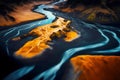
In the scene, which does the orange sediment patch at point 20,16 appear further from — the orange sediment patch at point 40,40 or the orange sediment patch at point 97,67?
the orange sediment patch at point 97,67

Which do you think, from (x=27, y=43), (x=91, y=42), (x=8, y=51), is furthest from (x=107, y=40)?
(x=8, y=51)

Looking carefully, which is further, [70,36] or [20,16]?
[20,16]

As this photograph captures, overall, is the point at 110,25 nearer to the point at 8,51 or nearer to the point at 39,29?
the point at 39,29

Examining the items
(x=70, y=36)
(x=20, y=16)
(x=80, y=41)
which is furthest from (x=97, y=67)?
(x=20, y=16)

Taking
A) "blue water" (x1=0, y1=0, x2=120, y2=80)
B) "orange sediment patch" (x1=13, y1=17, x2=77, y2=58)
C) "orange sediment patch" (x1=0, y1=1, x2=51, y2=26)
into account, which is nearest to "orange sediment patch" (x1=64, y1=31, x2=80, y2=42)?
"orange sediment patch" (x1=13, y1=17, x2=77, y2=58)

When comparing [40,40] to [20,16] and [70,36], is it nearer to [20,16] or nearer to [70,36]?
[70,36]

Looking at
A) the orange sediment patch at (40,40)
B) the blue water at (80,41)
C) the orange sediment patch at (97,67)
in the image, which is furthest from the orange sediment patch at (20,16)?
the orange sediment patch at (97,67)
